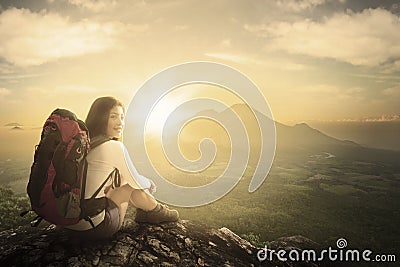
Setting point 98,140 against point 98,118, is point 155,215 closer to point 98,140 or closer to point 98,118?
point 98,140

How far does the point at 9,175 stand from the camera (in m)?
15.3

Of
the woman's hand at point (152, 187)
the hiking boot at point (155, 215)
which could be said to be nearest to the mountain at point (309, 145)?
the hiking boot at point (155, 215)

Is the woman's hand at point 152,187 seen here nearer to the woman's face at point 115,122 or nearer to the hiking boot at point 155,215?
the hiking boot at point 155,215

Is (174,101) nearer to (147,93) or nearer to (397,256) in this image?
(147,93)

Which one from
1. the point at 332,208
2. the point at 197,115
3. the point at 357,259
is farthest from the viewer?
the point at 332,208

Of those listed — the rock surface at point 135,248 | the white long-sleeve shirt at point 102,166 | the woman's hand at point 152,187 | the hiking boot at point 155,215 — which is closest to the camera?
the white long-sleeve shirt at point 102,166

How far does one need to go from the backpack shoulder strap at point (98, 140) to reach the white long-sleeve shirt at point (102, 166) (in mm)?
60

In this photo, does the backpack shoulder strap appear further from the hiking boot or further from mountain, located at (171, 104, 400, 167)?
mountain, located at (171, 104, 400, 167)

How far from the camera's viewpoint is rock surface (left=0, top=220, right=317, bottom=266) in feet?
13.2

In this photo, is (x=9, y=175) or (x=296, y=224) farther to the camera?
(x=9, y=175)

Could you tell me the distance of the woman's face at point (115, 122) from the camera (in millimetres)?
4059

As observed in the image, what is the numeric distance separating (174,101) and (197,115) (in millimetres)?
718

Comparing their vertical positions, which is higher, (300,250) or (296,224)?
(300,250)

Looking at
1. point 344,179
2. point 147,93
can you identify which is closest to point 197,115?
point 147,93
